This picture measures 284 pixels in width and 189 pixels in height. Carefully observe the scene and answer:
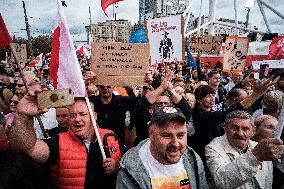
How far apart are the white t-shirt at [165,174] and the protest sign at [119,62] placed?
6.14 ft

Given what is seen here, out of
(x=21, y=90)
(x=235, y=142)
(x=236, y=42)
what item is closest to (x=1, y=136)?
(x=235, y=142)

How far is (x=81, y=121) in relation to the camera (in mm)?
2869

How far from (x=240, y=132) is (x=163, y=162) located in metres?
0.88

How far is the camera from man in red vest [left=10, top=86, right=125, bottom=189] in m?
2.55

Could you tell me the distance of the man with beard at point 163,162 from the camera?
2210 millimetres

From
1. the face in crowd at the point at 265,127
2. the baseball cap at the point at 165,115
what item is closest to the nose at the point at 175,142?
the baseball cap at the point at 165,115

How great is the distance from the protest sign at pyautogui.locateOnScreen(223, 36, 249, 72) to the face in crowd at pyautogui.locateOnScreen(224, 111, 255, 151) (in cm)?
427

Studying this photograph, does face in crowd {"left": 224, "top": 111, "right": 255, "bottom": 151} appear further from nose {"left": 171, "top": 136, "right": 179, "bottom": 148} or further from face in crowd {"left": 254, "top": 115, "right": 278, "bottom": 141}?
nose {"left": 171, "top": 136, "right": 179, "bottom": 148}

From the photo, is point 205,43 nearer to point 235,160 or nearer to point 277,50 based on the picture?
point 277,50

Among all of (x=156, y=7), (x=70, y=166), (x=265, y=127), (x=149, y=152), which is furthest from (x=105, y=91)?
(x=156, y=7)

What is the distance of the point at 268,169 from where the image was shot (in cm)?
286

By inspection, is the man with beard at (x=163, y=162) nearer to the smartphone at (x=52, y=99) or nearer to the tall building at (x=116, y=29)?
the smartphone at (x=52, y=99)

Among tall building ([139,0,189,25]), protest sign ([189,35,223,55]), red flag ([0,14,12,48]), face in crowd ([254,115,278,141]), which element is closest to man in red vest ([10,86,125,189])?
red flag ([0,14,12,48])

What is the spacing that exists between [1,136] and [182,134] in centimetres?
114
